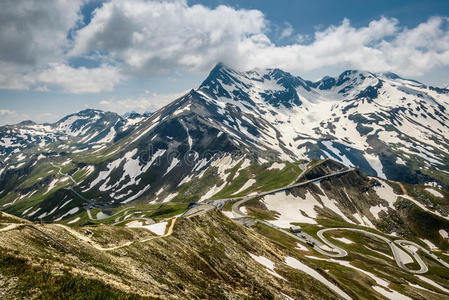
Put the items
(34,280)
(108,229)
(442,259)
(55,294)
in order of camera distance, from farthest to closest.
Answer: (442,259), (108,229), (34,280), (55,294)

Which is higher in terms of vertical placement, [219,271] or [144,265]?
[144,265]

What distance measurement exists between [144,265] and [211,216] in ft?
→ 136

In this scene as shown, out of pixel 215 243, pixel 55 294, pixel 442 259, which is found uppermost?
pixel 55 294

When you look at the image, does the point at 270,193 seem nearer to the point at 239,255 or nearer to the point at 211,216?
the point at 211,216

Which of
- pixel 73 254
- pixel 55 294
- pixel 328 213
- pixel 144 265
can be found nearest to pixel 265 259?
pixel 144 265

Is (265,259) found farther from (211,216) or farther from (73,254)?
(73,254)

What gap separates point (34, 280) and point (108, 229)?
30490 mm

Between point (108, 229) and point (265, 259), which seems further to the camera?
point (265, 259)

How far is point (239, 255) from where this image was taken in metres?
60.7

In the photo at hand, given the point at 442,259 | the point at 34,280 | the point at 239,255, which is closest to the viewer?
the point at 34,280

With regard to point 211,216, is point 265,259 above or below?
below

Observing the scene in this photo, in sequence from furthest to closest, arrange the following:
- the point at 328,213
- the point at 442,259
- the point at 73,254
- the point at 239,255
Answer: the point at 328,213 < the point at 442,259 < the point at 239,255 < the point at 73,254

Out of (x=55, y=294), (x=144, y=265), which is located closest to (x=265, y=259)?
(x=144, y=265)

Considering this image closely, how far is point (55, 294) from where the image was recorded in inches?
806
